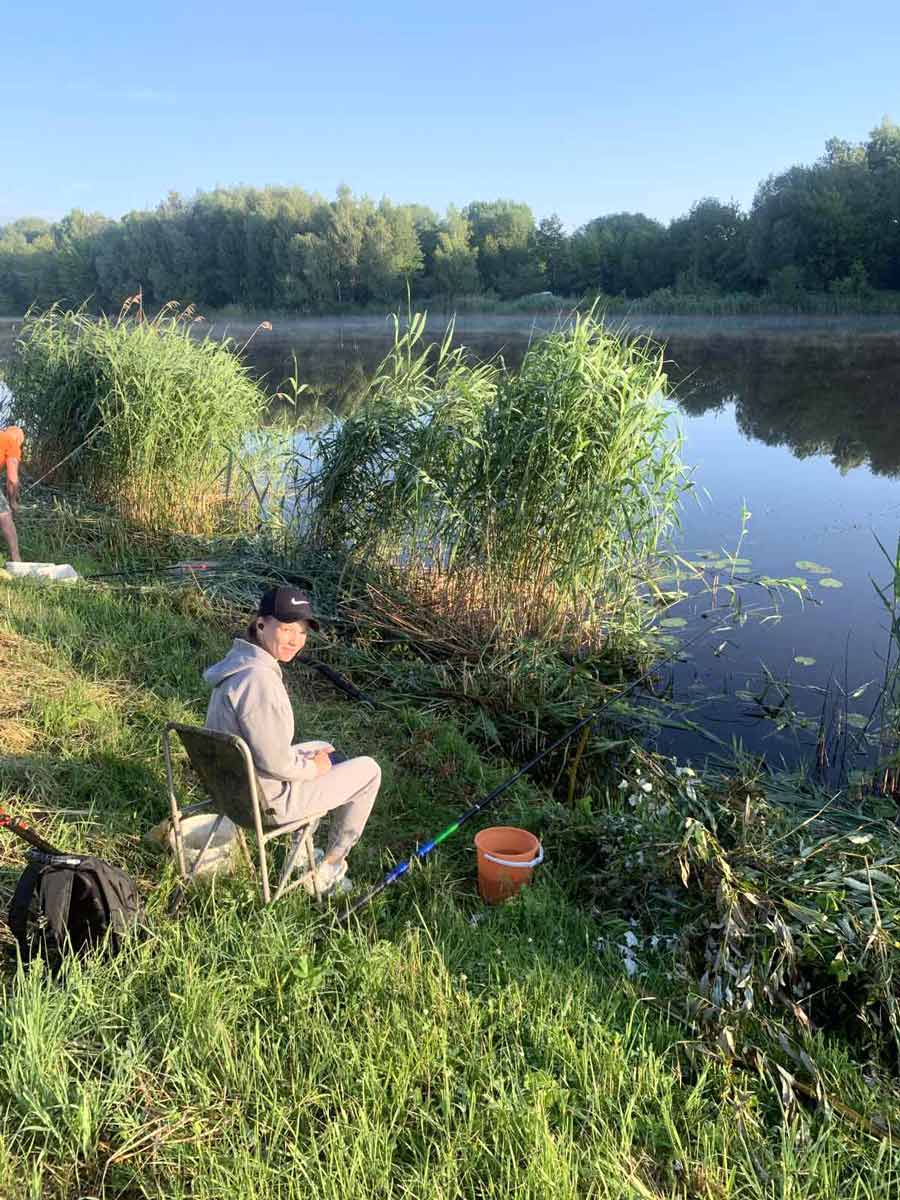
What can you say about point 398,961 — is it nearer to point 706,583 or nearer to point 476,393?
point 476,393

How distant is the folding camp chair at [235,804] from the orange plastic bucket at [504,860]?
0.64 meters

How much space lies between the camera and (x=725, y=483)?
11.9 meters

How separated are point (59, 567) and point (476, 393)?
3.27 m

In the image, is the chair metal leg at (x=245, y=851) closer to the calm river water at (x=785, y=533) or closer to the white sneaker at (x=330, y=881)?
the white sneaker at (x=330, y=881)

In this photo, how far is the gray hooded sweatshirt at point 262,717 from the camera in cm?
268

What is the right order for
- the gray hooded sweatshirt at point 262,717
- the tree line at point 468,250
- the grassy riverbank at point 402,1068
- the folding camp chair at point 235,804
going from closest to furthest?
the grassy riverbank at point 402,1068 < the folding camp chair at point 235,804 < the gray hooded sweatshirt at point 262,717 < the tree line at point 468,250

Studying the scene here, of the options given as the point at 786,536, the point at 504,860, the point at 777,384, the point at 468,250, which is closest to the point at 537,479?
the point at 504,860

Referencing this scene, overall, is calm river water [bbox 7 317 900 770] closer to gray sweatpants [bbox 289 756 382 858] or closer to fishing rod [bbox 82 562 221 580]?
fishing rod [bbox 82 562 221 580]

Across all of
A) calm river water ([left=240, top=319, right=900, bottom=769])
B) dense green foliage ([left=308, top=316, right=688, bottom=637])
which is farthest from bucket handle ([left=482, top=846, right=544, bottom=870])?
dense green foliage ([left=308, top=316, right=688, bottom=637])

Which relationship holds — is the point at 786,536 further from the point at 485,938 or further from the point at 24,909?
the point at 24,909

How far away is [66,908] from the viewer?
2438 millimetres

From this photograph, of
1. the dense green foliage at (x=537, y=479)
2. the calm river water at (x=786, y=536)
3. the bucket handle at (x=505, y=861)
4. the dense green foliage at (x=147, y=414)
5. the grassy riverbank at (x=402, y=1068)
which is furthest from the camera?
the dense green foliage at (x=147, y=414)

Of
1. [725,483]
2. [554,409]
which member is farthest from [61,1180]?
[725,483]

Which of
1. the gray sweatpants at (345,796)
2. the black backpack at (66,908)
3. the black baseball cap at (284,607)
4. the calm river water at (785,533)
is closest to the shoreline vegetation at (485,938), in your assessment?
the black backpack at (66,908)
